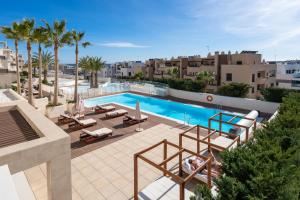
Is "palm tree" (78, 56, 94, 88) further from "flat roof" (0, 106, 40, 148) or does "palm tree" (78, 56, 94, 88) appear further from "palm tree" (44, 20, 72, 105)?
"flat roof" (0, 106, 40, 148)

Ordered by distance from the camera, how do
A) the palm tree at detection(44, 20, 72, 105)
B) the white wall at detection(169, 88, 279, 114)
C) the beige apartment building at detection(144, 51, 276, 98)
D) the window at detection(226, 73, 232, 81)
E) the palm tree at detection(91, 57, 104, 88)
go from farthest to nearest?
1. the palm tree at detection(91, 57, 104, 88)
2. the window at detection(226, 73, 232, 81)
3. the beige apartment building at detection(144, 51, 276, 98)
4. the white wall at detection(169, 88, 279, 114)
5. the palm tree at detection(44, 20, 72, 105)

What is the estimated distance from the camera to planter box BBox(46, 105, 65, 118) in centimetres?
1673

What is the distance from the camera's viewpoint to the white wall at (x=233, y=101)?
19219 millimetres

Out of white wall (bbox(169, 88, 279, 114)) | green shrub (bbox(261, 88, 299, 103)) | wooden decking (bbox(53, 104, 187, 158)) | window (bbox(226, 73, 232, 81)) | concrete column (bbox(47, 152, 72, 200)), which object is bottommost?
wooden decking (bbox(53, 104, 187, 158))

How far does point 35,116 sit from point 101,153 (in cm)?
429

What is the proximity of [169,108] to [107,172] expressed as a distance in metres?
14.5

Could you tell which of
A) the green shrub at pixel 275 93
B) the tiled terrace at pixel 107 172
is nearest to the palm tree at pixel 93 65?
the tiled terrace at pixel 107 172

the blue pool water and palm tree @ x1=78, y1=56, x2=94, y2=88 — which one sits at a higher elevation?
palm tree @ x1=78, y1=56, x2=94, y2=88

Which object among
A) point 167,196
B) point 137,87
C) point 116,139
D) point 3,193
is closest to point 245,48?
point 137,87

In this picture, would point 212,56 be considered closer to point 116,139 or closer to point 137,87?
point 137,87

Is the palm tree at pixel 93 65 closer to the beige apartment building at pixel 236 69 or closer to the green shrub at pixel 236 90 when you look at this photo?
the beige apartment building at pixel 236 69

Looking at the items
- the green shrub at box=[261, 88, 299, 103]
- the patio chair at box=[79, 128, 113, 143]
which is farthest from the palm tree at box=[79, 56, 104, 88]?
the green shrub at box=[261, 88, 299, 103]

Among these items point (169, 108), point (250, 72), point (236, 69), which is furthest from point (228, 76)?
point (169, 108)

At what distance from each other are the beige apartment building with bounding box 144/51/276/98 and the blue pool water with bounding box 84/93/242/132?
9431 millimetres
